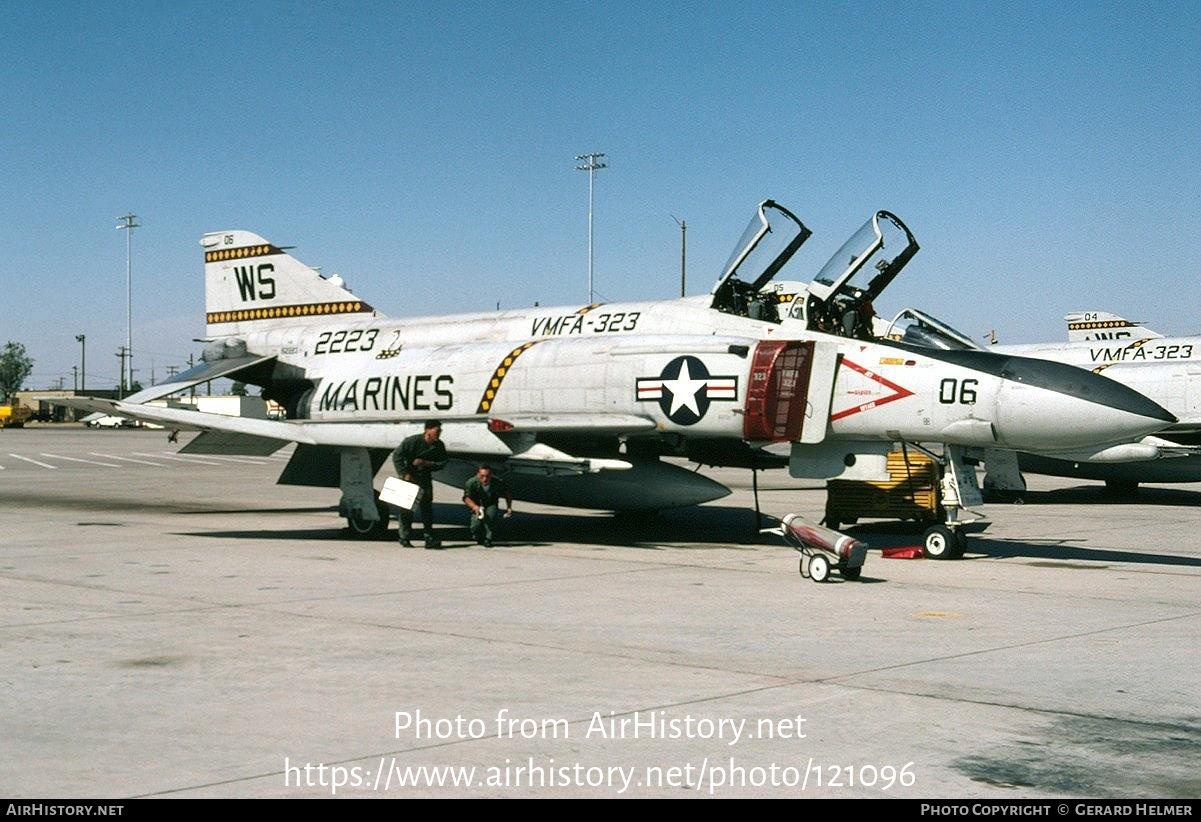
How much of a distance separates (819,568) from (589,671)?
4956 millimetres

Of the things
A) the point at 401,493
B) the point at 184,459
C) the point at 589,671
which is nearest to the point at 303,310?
the point at 401,493

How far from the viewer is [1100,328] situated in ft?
115

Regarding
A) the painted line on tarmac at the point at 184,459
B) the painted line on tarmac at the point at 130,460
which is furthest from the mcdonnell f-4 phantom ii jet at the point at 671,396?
the painted line on tarmac at the point at 184,459

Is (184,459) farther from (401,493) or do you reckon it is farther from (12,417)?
(12,417)

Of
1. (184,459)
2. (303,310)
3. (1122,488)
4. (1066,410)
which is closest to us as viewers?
(1066,410)

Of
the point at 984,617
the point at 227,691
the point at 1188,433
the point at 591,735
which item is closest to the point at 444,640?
the point at 227,691

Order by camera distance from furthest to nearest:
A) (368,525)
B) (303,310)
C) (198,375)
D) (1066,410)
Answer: (303,310) → (198,375) → (368,525) → (1066,410)

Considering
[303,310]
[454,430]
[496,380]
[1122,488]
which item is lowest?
[1122,488]

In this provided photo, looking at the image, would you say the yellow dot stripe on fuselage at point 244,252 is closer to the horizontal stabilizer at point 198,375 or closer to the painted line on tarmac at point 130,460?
the horizontal stabilizer at point 198,375

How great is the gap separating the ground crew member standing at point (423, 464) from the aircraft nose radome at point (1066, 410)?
6660 mm

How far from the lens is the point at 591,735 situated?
19.4 feet

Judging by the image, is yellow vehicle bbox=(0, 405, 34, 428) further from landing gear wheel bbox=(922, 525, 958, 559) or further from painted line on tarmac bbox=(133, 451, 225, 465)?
landing gear wheel bbox=(922, 525, 958, 559)

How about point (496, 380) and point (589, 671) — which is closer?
point (589, 671)

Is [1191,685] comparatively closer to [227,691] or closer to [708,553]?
[227,691]
